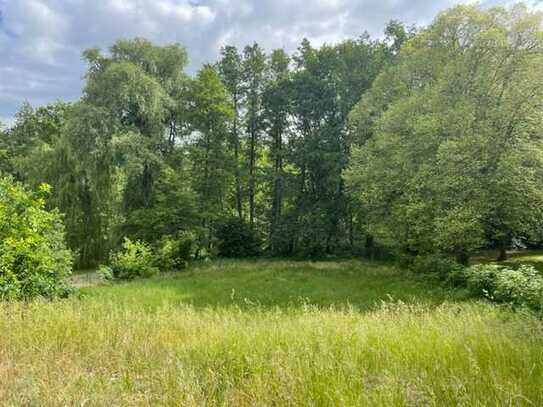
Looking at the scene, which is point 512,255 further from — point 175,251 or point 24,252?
point 24,252

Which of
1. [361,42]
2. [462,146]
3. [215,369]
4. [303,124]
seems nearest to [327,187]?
[303,124]

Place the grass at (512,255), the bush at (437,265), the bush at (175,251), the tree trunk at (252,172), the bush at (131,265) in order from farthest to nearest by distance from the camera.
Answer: the tree trunk at (252,172) → the grass at (512,255) → the bush at (175,251) → the bush at (131,265) → the bush at (437,265)

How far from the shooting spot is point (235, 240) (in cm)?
2291

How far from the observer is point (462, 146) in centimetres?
1133

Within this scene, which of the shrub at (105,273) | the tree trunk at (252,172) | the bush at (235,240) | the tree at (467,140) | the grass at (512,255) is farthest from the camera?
the tree trunk at (252,172)

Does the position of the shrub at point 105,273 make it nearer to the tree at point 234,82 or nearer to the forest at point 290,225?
the forest at point 290,225

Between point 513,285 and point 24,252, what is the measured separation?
8.97 m

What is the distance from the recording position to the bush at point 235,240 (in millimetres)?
22781

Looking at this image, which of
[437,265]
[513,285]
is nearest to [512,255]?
[437,265]

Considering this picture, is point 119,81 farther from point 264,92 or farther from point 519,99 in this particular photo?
point 519,99

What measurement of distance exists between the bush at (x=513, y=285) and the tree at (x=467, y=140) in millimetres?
2806

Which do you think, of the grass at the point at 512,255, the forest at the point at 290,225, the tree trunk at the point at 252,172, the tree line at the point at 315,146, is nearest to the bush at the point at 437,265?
the forest at the point at 290,225

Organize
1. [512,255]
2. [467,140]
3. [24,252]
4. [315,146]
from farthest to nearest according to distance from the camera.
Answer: [315,146]
[512,255]
[467,140]
[24,252]

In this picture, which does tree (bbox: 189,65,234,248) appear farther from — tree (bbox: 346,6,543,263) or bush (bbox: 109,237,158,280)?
tree (bbox: 346,6,543,263)
